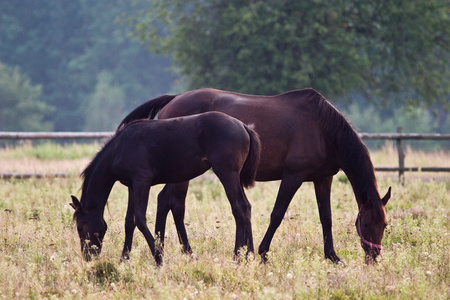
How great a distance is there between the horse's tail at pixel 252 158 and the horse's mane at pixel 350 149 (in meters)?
0.91

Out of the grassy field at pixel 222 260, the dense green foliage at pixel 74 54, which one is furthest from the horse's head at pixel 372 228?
the dense green foliage at pixel 74 54

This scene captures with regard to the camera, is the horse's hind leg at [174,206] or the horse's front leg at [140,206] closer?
the horse's front leg at [140,206]

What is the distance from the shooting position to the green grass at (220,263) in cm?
504

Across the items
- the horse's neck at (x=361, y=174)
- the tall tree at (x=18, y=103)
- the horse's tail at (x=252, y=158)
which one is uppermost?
the horse's tail at (x=252, y=158)

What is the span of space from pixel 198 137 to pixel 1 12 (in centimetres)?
4035

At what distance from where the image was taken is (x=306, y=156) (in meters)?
6.66

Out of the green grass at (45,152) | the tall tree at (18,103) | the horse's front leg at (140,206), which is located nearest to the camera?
the horse's front leg at (140,206)

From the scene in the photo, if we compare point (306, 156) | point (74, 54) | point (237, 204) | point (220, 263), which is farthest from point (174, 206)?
point (74, 54)

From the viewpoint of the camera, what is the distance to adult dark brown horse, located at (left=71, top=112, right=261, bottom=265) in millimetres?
6066

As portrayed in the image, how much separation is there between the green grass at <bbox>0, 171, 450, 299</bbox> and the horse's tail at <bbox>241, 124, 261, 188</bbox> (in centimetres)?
80

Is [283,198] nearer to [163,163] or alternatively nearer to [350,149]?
[350,149]

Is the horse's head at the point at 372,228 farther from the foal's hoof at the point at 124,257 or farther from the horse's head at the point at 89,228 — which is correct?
the horse's head at the point at 89,228

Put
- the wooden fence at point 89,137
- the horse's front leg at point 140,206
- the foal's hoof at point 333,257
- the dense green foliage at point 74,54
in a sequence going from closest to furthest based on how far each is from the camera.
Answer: the horse's front leg at point 140,206, the foal's hoof at point 333,257, the wooden fence at point 89,137, the dense green foliage at point 74,54

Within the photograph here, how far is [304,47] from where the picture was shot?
22000mm
